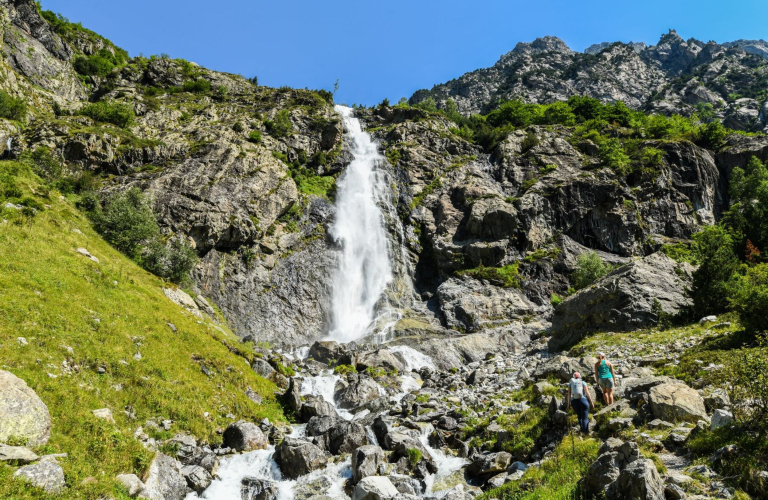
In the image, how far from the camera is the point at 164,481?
1175 cm

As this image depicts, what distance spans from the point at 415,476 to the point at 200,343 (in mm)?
13821

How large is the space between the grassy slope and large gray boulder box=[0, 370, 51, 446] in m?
0.53

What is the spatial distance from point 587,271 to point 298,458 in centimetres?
3929

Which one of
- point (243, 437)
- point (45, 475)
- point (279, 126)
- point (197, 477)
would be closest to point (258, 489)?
point (197, 477)

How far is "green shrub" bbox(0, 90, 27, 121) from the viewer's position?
4144cm

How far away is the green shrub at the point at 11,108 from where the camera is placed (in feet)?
136

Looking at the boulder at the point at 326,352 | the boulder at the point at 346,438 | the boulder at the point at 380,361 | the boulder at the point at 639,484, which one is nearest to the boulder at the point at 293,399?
the boulder at the point at 346,438

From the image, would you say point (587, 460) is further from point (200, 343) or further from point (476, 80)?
point (476, 80)

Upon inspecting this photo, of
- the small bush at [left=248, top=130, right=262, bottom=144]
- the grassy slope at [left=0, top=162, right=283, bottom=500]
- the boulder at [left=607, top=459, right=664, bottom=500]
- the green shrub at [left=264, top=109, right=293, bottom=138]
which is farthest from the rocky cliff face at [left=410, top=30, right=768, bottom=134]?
the boulder at [left=607, top=459, right=664, bottom=500]

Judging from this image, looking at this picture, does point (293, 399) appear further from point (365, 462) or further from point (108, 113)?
point (108, 113)

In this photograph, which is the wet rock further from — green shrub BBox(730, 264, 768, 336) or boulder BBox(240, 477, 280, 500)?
green shrub BBox(730, 264, 768, 336)

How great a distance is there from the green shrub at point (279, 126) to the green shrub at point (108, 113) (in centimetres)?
1895

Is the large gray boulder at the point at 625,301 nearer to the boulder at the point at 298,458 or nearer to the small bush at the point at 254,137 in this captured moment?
the boulder at the point at 298,458

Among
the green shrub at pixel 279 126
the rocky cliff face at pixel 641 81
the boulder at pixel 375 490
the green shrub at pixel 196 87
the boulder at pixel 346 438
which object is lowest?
the boulder at pixel 375 490
